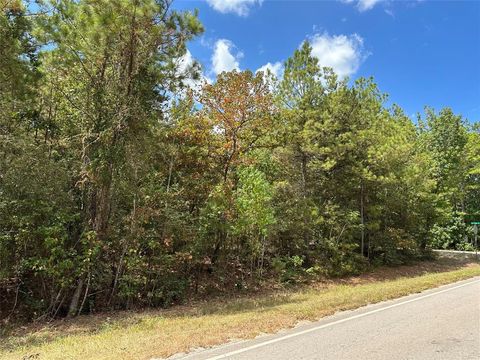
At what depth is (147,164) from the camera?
38.9ft

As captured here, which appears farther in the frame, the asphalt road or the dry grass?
the dry grass

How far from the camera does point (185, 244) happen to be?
12.3m

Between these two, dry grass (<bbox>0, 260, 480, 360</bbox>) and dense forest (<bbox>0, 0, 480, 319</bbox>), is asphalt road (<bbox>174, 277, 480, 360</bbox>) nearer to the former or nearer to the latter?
dry grass (<bbox>0, 260, 480, 360</bbox>)

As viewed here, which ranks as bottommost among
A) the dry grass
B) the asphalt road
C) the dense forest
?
the dry grass

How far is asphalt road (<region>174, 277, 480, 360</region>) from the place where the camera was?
5.36 m

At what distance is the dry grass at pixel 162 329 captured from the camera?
6172 mm

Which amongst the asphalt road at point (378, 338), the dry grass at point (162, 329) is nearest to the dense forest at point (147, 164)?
the dry grass at point (162, 329)

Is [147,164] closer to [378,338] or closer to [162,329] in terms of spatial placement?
[162,329]

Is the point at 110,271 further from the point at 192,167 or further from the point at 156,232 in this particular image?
the point at 192,167

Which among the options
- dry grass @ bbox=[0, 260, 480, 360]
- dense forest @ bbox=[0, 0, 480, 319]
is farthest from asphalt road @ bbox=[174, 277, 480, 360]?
dense forest @ bbox=[0, 0, 480, 319]

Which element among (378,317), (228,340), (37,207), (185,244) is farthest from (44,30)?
(378,317)

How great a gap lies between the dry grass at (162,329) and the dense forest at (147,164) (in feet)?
4.42

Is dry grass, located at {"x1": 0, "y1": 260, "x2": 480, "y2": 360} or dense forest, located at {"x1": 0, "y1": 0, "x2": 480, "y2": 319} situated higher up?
dense forest, located at {"x1": 0, "y1": 0, "x2": 480, "y2": 319}

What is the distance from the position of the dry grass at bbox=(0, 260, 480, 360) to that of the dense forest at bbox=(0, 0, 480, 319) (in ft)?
4.42
